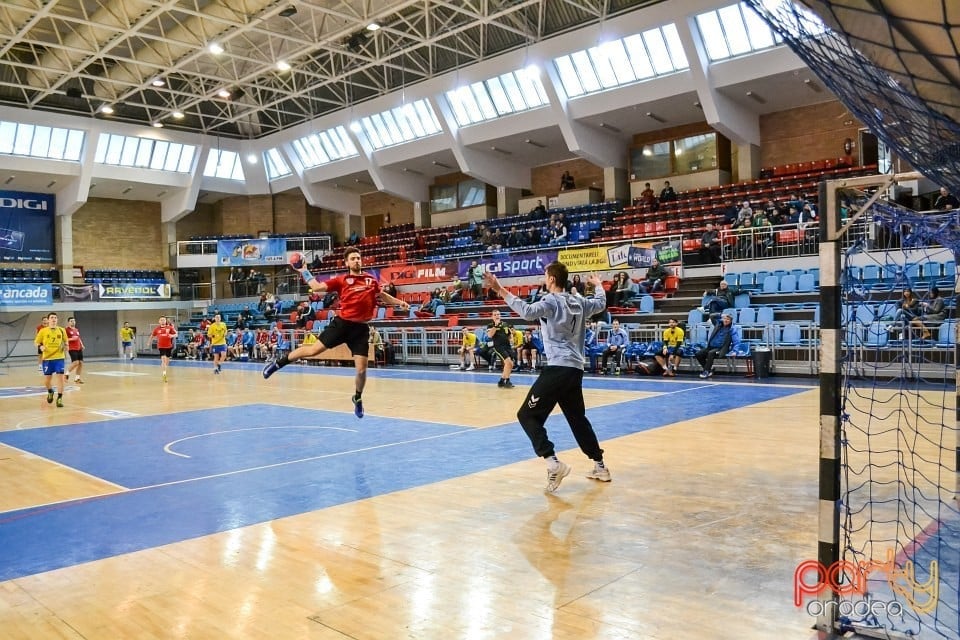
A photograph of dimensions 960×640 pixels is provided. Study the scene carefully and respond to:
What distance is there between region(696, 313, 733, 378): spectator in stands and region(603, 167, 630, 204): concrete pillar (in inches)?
626

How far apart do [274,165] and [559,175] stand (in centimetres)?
1797

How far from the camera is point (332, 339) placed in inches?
360

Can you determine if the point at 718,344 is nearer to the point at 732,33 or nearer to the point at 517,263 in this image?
the point at 517,263

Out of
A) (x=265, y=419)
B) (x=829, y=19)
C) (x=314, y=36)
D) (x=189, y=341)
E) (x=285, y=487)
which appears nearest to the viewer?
(x=829, y=19)

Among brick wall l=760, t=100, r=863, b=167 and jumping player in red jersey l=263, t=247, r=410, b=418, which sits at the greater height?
brick wall l=760, t=100, r=863, b=167

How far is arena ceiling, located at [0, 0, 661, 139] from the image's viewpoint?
26125mm

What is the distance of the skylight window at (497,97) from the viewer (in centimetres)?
2984

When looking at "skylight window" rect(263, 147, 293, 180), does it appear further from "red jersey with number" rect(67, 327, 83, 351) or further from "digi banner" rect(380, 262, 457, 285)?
"red jersey with number" rect(67, 327, 83, 351)

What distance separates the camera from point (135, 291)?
3925 centimetres

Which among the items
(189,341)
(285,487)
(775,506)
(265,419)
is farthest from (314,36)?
(775,506)

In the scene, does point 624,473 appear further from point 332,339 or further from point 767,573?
point 332,339

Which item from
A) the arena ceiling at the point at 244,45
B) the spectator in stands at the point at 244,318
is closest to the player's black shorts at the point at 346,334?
the arena ceiling at the point at 244,45

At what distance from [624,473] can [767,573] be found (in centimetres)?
278

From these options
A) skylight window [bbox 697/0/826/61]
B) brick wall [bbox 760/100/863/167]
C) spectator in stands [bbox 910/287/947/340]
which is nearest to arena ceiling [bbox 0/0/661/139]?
skylight window [bbox 697/0/826/61]
